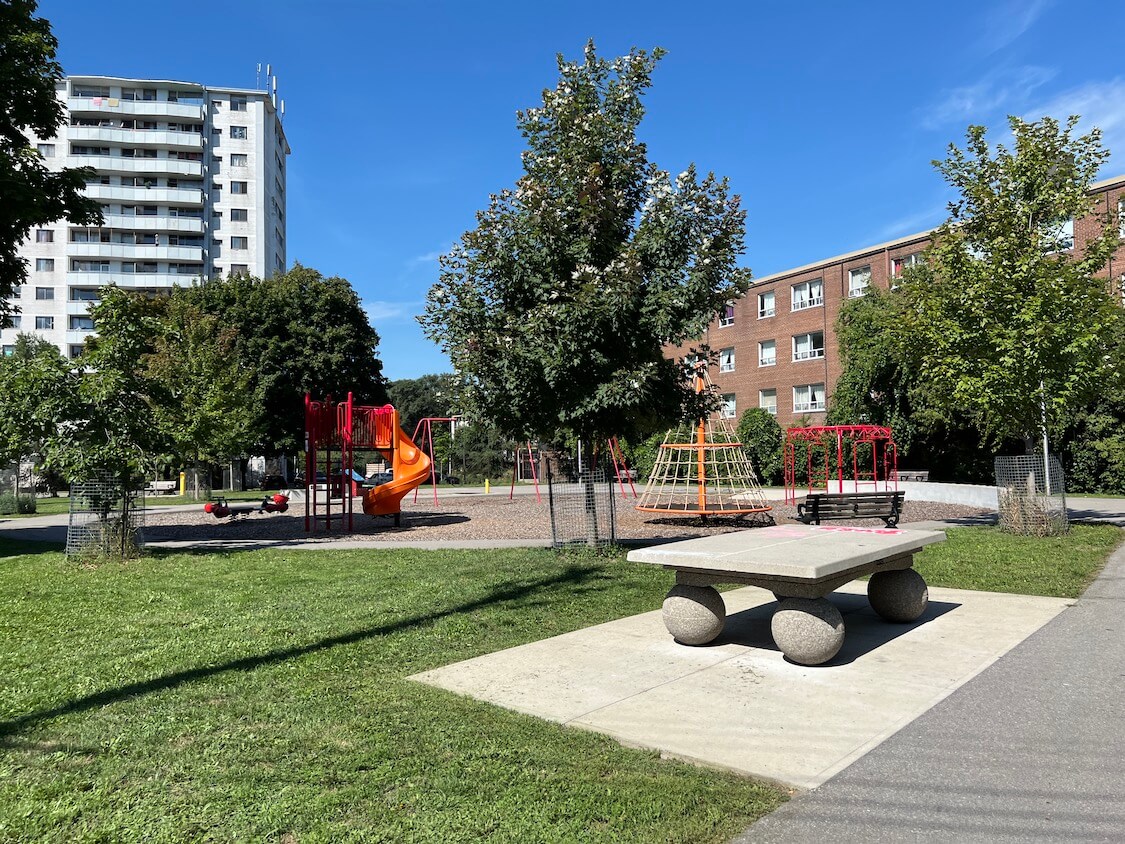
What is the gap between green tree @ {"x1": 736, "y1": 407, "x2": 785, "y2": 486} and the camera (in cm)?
3691

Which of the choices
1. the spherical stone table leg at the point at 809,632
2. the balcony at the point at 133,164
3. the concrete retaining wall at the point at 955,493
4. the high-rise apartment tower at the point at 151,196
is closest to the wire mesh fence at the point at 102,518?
the spherical stone table leg at the point at 809,632

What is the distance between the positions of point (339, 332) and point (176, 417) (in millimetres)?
34020

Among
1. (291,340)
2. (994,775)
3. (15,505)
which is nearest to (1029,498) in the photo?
(994,775)

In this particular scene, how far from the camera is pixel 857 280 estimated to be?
37.5 meters

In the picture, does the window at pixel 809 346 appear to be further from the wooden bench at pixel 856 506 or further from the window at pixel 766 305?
the wooden bench at pixel 856 506

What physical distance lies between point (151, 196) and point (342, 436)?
61041mm

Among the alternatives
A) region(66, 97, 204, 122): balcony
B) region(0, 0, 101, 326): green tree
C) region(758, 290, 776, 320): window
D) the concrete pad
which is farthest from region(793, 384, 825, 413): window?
region(66, 97, 204, 122): balcony

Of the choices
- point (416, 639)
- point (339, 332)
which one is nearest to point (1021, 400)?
point (416, 639)

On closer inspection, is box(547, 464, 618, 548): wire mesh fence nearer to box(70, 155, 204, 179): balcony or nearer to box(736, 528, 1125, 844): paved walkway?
box(736, 528, 1125, 844): paved walkway

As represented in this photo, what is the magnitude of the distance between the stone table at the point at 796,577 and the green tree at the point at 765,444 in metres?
29.4

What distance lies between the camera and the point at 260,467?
60906 mm

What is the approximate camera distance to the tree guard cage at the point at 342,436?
18.5 m

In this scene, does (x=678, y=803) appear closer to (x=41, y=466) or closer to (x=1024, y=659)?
(x=1024, y=659)

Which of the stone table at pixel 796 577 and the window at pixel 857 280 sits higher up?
the window at pixel 857 280
